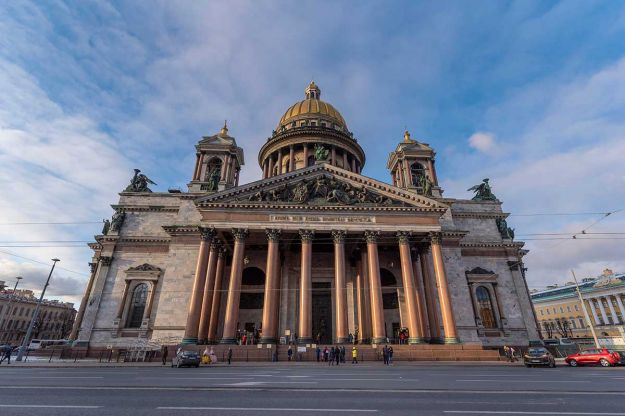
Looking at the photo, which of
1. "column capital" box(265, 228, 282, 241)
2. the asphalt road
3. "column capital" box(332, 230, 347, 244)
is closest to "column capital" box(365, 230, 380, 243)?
"column capital" box(332, 230, 347, 244)

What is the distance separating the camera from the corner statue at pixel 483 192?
36906mm

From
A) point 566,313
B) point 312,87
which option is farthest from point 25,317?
point 566,313

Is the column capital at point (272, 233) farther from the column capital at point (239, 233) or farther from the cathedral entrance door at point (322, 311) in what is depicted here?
the cathedral entrance door at point (322, 311)

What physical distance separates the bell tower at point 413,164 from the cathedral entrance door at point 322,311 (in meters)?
15.8

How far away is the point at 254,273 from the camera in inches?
1206

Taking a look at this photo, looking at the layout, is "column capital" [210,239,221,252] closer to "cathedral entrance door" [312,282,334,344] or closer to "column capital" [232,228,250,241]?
"column capital" [232,228,250,241]

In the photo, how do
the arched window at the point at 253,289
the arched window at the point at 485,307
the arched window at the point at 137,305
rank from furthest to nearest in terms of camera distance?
the arched window at the point at 485,307 < the arched window at the point at 253,289 < the arched window at the point at 137,305

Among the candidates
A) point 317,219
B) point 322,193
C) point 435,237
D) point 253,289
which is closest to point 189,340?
point 253,289

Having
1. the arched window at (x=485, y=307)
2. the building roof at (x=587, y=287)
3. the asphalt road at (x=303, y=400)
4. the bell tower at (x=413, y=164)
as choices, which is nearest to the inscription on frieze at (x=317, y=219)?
the bell tower at (x=413, y=164)

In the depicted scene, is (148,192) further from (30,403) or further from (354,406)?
(354,406)

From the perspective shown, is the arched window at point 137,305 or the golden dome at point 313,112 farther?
the golden dome at point 313,112

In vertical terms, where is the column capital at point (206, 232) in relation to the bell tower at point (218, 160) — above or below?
below

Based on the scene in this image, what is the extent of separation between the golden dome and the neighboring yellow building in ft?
161

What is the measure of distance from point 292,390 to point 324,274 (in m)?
21.5
